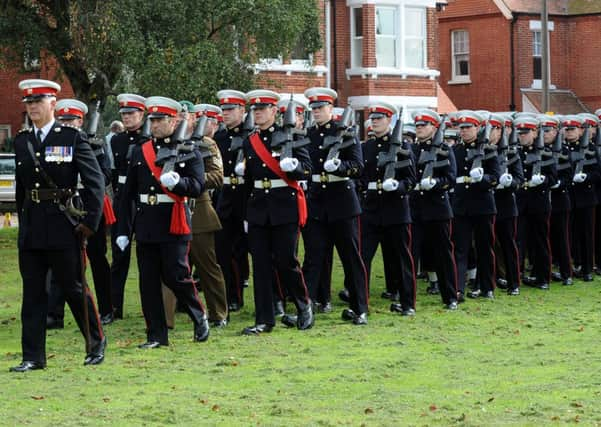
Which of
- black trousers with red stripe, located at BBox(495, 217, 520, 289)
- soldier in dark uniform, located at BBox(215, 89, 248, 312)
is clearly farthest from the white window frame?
soldier in dark uniform, located at BBox(215, 89, 248, 312)

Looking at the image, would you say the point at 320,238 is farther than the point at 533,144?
No

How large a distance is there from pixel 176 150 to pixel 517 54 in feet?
128

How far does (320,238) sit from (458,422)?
18.8 ft

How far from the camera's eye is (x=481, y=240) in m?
17.2

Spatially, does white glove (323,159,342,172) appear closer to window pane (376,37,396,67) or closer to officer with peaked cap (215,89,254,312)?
officer with peaked cap (215,89,254,312)

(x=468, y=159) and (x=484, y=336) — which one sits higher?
(x=468, y=159)

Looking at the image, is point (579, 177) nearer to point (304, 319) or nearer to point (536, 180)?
point (536, 180)

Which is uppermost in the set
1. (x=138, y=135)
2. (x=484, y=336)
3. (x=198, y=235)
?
(x=138, y=135)

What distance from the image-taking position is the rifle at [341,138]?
14.1 m

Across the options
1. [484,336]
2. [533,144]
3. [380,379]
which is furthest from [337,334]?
[533,144]

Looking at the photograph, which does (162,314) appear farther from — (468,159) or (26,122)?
(26,122)

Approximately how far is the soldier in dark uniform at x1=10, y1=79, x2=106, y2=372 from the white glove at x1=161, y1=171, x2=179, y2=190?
36.0 inches

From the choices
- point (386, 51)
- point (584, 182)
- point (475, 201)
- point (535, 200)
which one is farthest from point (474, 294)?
point (386, 51)

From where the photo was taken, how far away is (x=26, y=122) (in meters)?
45.1
